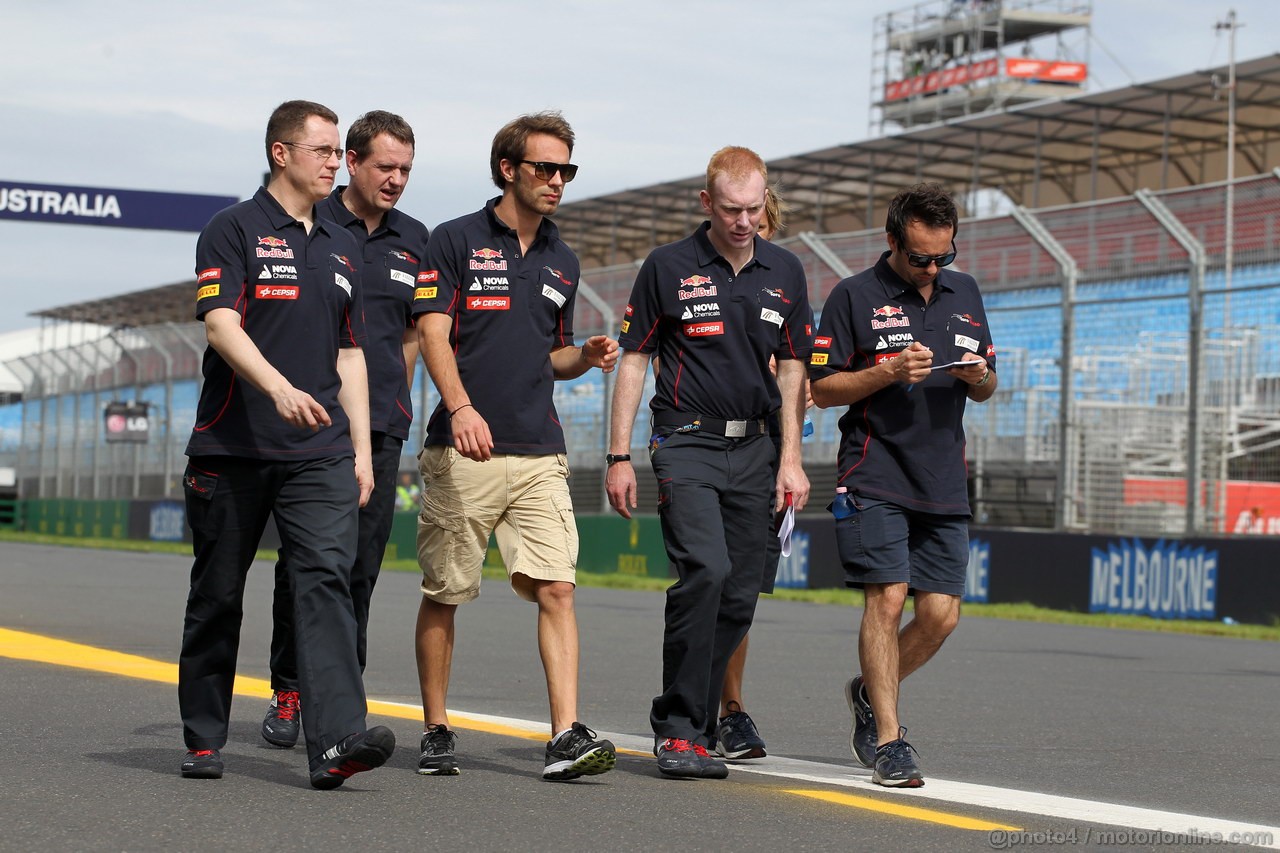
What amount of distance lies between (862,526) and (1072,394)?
11.5 metres

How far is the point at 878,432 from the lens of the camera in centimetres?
593

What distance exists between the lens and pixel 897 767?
5465 millimetres

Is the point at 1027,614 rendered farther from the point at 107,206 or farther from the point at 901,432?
the point at 901,432

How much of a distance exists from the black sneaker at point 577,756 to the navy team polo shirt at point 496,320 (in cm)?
95

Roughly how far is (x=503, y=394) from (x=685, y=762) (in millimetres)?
1275

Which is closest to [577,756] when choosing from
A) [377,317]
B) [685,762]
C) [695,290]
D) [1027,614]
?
[685,762]

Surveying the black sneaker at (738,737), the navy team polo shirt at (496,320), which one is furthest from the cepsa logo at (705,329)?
the black sneaker at (738,737)

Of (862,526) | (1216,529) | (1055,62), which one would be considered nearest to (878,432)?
(862,526)

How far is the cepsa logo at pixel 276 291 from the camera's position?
528cm

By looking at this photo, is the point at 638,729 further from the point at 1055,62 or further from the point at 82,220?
the point at 1055,62

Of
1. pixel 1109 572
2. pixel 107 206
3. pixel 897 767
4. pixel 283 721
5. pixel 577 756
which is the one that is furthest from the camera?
pixel 107 206

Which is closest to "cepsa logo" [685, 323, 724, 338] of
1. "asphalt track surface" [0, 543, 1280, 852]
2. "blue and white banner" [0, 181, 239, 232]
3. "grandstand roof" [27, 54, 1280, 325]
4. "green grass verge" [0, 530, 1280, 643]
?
"asphalt track surface" [0, 543, 1280, 852]

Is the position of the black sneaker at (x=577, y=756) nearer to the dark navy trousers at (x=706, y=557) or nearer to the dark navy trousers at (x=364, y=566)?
the dark navy trousers at (x=706, y=557)

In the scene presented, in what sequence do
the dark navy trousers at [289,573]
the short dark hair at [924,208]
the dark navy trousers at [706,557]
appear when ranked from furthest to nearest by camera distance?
the short dark hair at [924,208], the dark navy trousers at [706,557], the dark navy trousers at [289,573]
